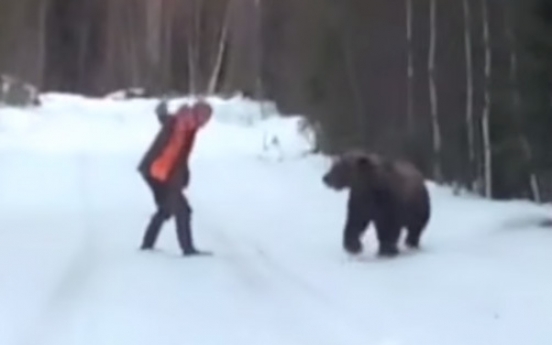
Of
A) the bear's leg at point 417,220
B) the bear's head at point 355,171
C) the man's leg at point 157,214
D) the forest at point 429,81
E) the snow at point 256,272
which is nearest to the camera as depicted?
the snow at point 256,272

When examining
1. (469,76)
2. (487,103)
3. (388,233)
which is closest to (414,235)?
(388,233)

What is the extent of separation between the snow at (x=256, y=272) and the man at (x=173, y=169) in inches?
12.2

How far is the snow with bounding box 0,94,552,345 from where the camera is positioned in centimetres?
983

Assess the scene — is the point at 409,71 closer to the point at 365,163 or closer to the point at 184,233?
the point at 184,233

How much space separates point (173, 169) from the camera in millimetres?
14086

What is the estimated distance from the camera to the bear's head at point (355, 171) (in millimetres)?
13328

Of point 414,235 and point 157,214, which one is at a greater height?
point 157,214

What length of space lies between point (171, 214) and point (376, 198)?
1.97 metres

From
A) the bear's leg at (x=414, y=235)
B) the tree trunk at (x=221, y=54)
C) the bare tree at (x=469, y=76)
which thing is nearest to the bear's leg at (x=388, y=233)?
the bear's leg at (x=414, y=235)

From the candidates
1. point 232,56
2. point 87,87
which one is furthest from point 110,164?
point 87,87

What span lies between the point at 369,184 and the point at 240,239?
2.48 meters

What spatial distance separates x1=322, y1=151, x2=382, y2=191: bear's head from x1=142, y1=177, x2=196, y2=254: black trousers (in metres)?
1.40

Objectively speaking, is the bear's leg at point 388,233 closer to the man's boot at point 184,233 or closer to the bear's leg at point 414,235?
the bear's leg at point 414,235

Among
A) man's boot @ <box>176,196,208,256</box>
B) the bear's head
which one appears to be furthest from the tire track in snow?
the bear's head
